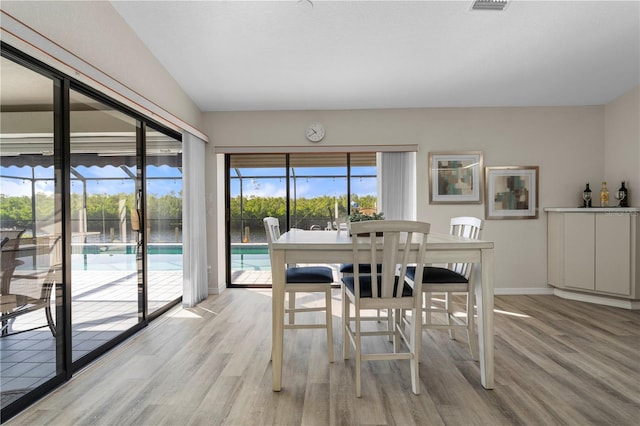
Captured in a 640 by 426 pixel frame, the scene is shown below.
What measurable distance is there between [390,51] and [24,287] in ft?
10.9

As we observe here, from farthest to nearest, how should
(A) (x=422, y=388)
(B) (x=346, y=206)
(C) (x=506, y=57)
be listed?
(B) (x=346, y=206)
(C) (x=506, y=57)
(A) (x=422, y=388)

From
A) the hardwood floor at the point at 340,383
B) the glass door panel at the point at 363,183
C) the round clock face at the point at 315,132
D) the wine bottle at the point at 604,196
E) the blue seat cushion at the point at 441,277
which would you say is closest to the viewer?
the hardwood floor at the point at 340,383

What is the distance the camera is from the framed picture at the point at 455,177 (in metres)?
4.36

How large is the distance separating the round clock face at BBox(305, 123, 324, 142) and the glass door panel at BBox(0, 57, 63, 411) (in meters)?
2.82

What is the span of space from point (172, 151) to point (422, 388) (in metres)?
3.47

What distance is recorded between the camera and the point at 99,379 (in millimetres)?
2195

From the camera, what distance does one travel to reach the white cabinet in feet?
12.0

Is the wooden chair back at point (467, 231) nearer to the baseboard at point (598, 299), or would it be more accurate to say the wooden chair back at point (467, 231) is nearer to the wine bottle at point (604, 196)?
the baseboard at point (598, 299)

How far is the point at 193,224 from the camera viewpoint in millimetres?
3977

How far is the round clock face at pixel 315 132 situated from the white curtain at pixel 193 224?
142cm

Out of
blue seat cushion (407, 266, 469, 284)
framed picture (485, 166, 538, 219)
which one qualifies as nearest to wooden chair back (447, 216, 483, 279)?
blue seat cushion (407, 266, 469, 284)

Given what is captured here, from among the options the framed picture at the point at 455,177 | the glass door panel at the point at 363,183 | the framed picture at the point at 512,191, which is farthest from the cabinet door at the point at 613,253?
the glass door panel at the point at 363,183

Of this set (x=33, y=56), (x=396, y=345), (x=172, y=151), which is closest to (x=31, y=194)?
(x=33, y=56)

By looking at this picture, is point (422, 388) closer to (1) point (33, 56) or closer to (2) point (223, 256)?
(1) point (33, 56)
